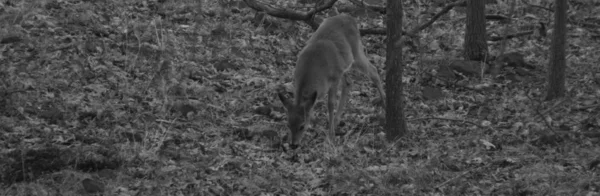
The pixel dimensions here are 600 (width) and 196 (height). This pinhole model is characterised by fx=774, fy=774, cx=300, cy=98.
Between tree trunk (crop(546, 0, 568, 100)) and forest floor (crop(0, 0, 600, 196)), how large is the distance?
0.66 ft

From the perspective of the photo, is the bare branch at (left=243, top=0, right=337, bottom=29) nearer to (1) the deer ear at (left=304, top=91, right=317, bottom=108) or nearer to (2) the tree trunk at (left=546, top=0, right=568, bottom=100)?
(1) the deer ear at (left=304, top=91, right=317, bottom=108)

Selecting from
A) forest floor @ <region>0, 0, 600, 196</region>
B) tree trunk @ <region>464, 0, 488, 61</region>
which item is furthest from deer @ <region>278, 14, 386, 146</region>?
tree trunk @ <region>464, 0, 488, 61</region>

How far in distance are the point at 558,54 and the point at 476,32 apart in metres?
2.81

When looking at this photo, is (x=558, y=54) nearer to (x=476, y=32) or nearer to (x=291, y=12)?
(x=476, y=32)

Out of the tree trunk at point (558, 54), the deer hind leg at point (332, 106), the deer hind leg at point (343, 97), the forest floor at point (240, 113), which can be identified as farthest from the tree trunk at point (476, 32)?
the deer hind leg at point (332, 106)

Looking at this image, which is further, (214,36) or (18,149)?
(214,36)

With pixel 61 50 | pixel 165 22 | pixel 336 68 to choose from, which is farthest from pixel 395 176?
pixel 165 22

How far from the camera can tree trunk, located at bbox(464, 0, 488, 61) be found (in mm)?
13461

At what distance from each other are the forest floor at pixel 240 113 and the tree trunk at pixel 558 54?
0.20m

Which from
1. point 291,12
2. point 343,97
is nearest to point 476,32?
point 291,12

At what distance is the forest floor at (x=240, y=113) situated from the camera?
8.05m

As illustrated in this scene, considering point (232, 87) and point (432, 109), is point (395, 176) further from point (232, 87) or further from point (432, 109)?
point (232, 87)

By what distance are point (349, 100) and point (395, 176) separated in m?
3.84

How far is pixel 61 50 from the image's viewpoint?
Result: 38.6 ft
